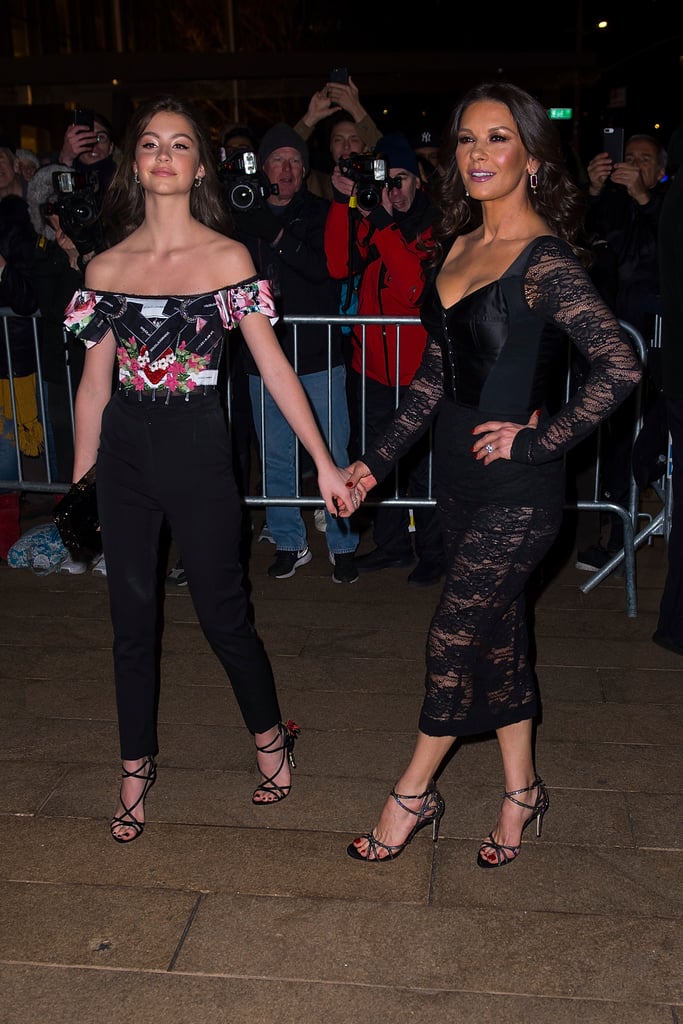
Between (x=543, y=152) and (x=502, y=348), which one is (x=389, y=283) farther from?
(x=502, y=348)

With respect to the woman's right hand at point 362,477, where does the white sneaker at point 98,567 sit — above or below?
below

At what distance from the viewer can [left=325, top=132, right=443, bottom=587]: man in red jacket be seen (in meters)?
5.70

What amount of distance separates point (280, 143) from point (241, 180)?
1.91 feet

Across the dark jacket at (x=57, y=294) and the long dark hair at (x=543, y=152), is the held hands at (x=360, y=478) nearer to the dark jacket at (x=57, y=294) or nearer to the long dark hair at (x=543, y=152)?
the long dark hair at (x=543, y=152)

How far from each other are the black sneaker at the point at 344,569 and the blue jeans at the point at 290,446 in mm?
40

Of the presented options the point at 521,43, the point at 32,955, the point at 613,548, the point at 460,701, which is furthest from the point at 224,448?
the point at 521,43

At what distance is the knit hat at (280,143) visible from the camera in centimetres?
611

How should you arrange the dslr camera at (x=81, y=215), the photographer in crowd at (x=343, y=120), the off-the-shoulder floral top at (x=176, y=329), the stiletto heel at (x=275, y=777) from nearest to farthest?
the off-the-shoulder floral top at (x=176, y=329) → the stiletto heel at (x=275, y=777) → the dslr camera at (x=81, y=215) → the photographer in crowd at (x=343, y=120)

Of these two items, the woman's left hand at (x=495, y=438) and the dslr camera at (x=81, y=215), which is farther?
the dslr camera at (x=81, y=215)

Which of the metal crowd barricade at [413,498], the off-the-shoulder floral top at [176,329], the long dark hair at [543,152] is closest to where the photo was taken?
the long dark hair at [543,152]

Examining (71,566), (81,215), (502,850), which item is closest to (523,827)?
(502,850)

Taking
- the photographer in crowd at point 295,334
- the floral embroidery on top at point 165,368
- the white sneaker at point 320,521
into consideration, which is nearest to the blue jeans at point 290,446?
the photographer in crowd at point 295,334

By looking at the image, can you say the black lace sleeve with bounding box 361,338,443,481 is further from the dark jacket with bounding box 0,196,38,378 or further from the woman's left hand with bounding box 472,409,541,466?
the dark jacket with bounding box 0,196,38,378

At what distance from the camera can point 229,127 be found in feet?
24.7
